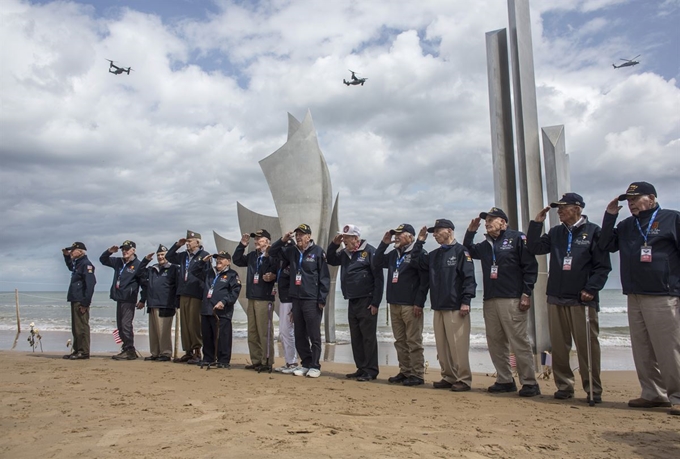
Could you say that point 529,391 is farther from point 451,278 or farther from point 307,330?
point 307,330

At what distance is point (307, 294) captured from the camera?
5.68 meters

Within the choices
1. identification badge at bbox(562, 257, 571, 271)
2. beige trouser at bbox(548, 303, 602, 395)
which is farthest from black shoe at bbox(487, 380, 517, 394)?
identification badge at bbox(562, 257, 571, 271)

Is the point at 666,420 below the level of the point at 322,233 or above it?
below

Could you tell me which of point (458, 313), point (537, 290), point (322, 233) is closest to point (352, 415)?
point (458, 313)

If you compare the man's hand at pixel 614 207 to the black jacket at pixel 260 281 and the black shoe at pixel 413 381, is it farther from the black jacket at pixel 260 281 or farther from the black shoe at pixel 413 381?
the black jacket at pixel 260 281

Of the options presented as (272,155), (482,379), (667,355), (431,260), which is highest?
(272,155)

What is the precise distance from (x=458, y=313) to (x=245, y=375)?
2235mm

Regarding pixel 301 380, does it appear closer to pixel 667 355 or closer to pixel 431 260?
pixel 431 260

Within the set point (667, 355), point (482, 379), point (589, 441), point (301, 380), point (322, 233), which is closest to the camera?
point (589, 441)

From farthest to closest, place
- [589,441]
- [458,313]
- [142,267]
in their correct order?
1. [142,267]
2. [458,313]
3. [589,441]

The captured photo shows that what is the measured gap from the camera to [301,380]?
530cm

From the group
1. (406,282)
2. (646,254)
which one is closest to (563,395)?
(646,254)

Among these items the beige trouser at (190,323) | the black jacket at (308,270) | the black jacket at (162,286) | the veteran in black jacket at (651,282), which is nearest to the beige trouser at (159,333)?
the black jacket at (162,286)

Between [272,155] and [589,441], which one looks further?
[272,155]
